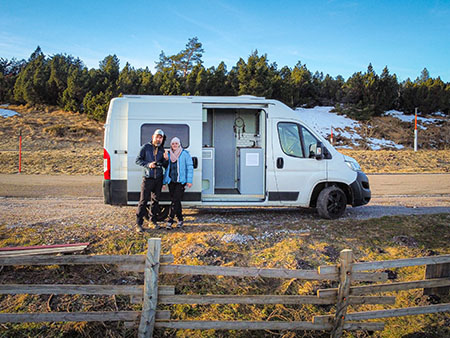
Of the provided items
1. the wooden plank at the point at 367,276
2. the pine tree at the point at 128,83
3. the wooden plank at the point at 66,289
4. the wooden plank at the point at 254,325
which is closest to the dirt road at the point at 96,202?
the wooden plank at the point at 66,289

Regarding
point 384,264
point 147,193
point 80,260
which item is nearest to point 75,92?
point 147,193

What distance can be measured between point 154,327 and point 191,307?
0.92 meters

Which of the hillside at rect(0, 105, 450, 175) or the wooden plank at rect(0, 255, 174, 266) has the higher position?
the hillside at rect(0, 105, 450, 175)

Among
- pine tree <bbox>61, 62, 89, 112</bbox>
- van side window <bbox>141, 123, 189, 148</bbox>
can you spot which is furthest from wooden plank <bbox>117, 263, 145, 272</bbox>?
pine tree <bbox>61, 62, 89, 112</bbox>

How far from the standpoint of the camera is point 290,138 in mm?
8086

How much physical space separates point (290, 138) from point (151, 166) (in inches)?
128

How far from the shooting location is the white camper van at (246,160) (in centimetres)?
766

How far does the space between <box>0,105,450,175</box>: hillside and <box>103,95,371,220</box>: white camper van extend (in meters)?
5.84

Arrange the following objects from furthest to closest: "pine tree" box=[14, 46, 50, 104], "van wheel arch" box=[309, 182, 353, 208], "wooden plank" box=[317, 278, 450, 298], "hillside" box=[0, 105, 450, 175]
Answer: "pine tree" box=[14, 46, 50, 104]
"hillside" box=[0, 105, 450, 175]
"van wheel arch" box=[309, 182, 353, 208]
"wooden plank" box=[317, 278, 450, 298]

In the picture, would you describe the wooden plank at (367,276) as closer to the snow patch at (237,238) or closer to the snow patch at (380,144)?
the snow patch at (237,238)

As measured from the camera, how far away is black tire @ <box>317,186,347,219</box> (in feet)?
26.1

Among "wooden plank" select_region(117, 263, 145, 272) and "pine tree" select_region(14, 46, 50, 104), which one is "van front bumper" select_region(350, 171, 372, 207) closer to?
"wooden plank" select_region(117, 263, 145, 272)

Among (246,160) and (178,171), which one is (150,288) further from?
(246,160)

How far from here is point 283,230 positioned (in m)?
7.26
